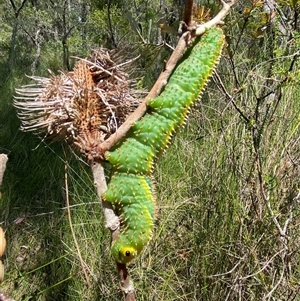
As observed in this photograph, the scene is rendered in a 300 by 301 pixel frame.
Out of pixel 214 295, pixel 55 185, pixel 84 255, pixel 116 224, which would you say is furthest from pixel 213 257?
pixel 55 185

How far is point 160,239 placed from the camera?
1655 millimetres

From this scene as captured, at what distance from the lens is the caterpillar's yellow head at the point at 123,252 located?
2.17 ft

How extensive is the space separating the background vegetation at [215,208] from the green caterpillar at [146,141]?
0.20 m

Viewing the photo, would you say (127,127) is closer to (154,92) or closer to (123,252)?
(154,92)

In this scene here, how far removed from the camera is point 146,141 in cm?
69

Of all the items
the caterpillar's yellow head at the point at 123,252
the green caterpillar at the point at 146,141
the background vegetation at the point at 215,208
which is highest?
the green caterpillar at the point at 146,141

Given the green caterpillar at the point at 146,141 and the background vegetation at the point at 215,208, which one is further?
the background vegetation at the point at 215,208

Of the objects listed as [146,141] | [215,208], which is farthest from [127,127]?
→ [215,208]

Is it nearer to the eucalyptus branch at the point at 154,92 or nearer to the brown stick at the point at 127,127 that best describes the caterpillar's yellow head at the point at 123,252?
the brown stick at the point at 127,127

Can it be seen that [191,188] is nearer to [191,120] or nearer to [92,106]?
[191,120]

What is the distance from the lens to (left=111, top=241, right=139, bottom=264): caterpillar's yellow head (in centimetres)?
66

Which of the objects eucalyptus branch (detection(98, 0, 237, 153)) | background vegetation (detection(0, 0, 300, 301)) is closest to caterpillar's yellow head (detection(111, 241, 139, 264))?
eucalyptus branch (detection(98, 0, 237, 153))

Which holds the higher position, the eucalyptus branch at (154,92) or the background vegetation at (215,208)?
the eucalyptus branch at (154,92)

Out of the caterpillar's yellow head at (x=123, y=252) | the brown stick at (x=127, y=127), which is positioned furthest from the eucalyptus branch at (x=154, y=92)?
the caterpillar's yellow head at (x=123, y=252)
